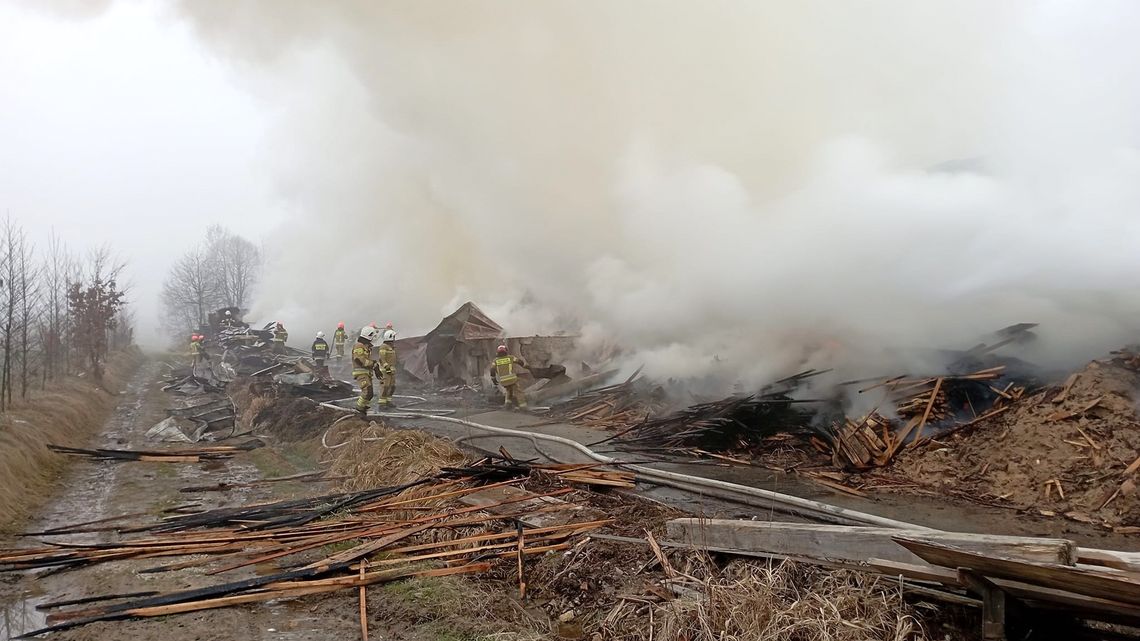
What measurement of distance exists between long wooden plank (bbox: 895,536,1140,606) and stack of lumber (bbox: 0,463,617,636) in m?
2.76

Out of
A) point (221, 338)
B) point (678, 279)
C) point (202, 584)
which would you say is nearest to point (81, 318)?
point (221, 338)

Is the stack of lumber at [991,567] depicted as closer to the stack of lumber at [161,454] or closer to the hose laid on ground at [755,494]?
the hose laid on ground at [755,494]

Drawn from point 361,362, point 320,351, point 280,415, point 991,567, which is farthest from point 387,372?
point 991,567

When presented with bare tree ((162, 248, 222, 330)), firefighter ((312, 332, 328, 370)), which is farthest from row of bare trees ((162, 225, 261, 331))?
firefighter ((312, 332, 328, 370))

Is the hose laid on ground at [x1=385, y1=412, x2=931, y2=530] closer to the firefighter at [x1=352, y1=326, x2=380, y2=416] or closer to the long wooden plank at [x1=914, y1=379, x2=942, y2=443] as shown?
the long wooden plank at [x1=914, y1=379, x2=942, y2=443]

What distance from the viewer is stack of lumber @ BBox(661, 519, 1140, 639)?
9.33ft

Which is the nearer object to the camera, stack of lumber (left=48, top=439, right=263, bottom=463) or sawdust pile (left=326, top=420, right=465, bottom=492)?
sawdust pile (left=326, top=420, right=465, bottom=492)

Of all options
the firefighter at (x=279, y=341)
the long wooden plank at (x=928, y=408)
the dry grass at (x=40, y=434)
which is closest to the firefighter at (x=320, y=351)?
the firefighter at (x=279, y=341)

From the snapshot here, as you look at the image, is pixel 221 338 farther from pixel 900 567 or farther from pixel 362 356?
pixel 900 567

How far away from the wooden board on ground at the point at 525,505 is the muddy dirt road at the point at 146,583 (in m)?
1.74

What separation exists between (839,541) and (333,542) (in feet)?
13.1

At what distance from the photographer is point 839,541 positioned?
159 inches

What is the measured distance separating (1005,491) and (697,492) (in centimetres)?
278

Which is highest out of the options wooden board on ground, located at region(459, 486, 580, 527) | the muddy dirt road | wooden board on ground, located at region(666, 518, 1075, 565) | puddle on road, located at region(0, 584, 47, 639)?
wooden board on ground, located at region(666, 518, 1075, 565)
